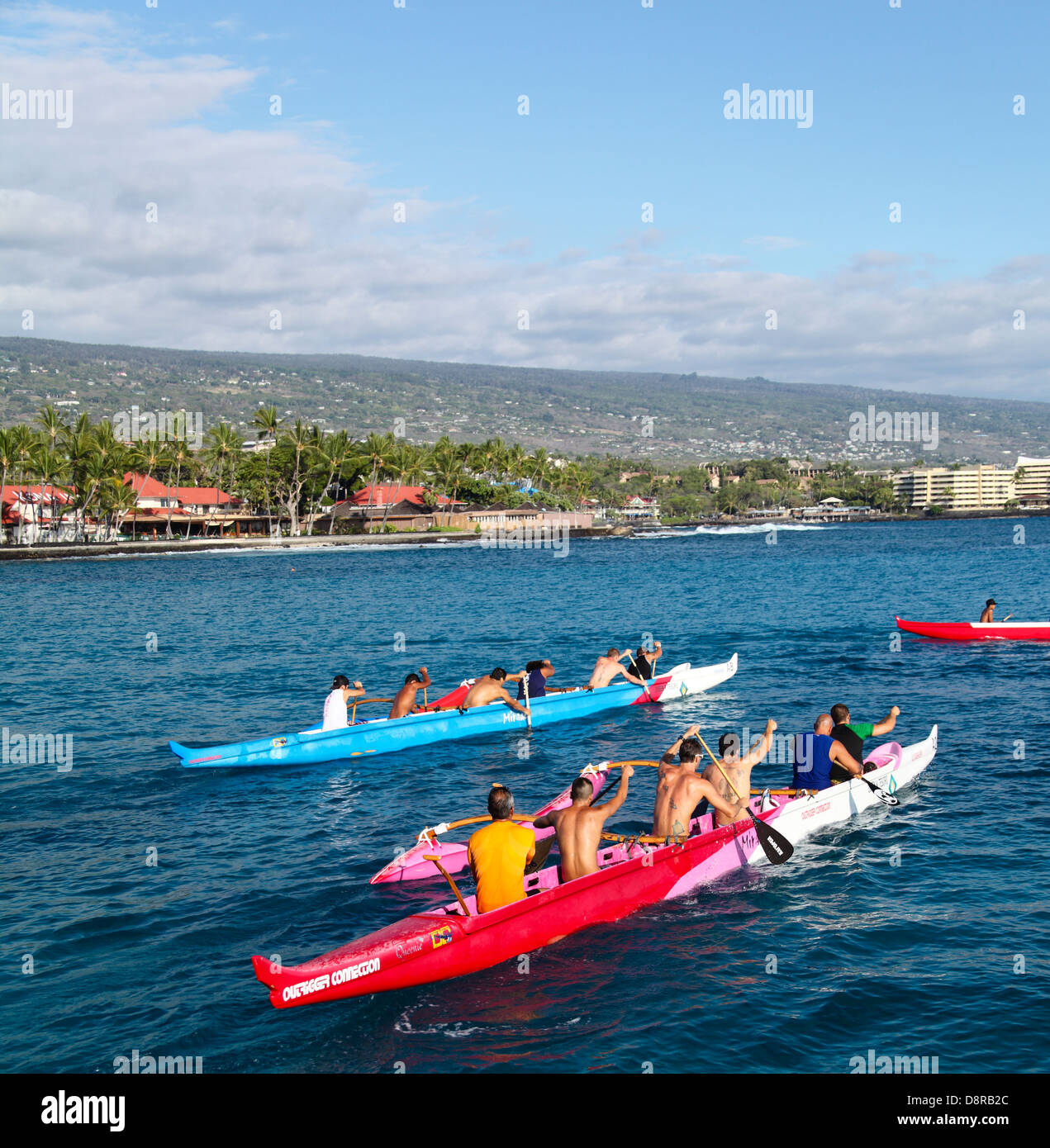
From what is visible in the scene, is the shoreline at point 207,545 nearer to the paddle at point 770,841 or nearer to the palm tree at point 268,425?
the palm tree at point 268,425

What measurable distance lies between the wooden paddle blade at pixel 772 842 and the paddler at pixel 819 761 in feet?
6.19

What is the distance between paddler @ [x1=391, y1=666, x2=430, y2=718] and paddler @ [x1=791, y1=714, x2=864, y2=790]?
886 cm

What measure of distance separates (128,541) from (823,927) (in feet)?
403

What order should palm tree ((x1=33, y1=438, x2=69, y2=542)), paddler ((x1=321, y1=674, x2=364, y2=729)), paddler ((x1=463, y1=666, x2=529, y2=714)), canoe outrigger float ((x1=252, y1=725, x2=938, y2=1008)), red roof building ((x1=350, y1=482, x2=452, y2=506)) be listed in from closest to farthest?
canoe outrigger float ((x1=252, y1=725, x2=938, y2=1008)), paddler ((x1=321, y1=674, x2=364, y2=729)), paddler ((x1=463, y1=666, x2=529, y2=714)), palm tree ((x1=33, y1=438, x2=69, y2=542)), red roof building ((x1=350, y1=482, x2=452, y2=506))

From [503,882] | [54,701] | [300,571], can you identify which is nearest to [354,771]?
[503,882]

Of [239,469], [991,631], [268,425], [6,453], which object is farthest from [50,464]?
[991,631]

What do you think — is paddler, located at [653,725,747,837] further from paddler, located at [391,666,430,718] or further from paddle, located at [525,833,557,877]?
paddler, located at [391,666,430,718]

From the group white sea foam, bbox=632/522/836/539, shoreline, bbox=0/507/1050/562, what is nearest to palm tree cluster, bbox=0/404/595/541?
shoreline, bbox=0/507/1050/562

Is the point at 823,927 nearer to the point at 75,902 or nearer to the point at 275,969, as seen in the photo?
the point at 275,969

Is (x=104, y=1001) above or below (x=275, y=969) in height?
below

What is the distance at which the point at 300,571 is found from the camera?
283 ft

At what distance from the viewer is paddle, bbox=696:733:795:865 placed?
14.0 metres

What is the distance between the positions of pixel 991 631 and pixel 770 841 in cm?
2307

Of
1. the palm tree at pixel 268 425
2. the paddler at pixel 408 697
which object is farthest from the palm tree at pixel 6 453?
the paddler at pixel 408 697
